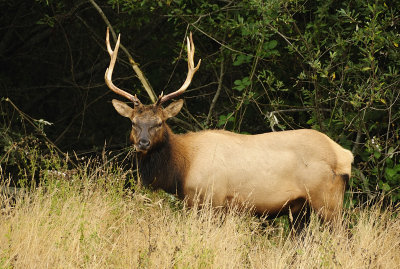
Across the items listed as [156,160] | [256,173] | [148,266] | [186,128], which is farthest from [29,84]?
[148,266]

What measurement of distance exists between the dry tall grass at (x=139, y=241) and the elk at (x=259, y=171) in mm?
265

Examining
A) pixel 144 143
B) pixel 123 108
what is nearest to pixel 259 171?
pixel 144 143

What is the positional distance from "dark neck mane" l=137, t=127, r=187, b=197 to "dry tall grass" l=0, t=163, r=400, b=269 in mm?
420

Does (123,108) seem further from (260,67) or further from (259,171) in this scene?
(260,67)

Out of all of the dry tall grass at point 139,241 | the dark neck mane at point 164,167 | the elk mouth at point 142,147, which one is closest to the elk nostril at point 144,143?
the elk mouth at point 142,147

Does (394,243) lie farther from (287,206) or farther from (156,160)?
(156,160)

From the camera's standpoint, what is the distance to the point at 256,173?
676cm

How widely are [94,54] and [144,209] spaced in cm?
603

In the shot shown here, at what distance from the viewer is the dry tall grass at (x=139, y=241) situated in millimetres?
4973

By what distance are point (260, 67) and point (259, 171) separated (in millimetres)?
2456

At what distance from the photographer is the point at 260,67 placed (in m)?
8.84

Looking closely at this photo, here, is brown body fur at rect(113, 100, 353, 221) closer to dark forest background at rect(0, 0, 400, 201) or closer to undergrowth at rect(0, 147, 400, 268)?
undergrowth at rect(0, 147, 400, 268)

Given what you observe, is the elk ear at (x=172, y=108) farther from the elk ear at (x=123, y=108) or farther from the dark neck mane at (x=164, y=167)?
the elk ear at (x=123, y=108)

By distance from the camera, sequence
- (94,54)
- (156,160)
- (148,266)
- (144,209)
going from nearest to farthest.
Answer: (148,266)
(144,209)
(156,160)
(94,54)
